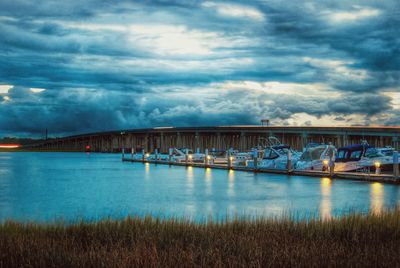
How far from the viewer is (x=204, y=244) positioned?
13734 millimetres

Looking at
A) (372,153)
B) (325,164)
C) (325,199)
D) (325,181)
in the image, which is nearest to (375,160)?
(372,153)

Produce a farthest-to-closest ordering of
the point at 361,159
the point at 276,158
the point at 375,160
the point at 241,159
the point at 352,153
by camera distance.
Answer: the point at 241,159
the point at 276,158
the point at 352,153
the point at 361,159
the point at 375,160

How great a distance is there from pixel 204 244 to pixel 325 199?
23903 mm

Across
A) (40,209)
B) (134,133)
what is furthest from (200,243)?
(134,133)

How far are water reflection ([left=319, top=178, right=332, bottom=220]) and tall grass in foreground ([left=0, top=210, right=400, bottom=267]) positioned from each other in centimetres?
1018

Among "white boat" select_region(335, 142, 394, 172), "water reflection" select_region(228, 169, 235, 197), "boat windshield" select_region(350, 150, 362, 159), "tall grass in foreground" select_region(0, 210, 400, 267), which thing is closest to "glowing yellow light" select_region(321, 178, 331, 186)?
"white boat" select_region(335, 142, 394, 172)

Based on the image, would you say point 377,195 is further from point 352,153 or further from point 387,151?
point 387,151

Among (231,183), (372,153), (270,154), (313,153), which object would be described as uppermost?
(372,153)

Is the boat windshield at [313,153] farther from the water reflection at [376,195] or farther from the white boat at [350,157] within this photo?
the water reflection at [376,195]

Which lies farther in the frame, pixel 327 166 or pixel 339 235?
pixel 327 166

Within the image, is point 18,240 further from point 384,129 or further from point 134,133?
point 134,133

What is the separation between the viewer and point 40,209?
35781 millimetres

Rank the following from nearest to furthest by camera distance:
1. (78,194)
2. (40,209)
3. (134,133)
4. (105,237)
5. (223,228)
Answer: (105,237) → (223,228) → (40,209) → (78,194) → (134,133)

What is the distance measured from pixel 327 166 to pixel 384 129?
6819cm
